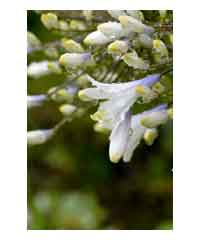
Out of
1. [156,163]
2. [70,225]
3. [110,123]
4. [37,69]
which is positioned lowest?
[70,225]

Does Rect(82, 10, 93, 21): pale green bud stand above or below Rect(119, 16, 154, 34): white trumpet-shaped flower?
above

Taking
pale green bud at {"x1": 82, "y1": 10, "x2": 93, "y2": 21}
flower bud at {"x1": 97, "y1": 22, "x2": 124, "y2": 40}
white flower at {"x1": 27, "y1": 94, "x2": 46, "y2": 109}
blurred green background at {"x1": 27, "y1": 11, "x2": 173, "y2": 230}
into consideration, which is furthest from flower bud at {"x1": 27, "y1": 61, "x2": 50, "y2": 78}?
blurred green background at {"x1": 27, "y1": 11, "x2": 173, "y2": 230}

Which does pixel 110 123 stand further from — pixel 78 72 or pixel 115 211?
pixel 115 211

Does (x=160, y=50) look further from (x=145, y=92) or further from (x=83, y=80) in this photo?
(x=83, y=80)

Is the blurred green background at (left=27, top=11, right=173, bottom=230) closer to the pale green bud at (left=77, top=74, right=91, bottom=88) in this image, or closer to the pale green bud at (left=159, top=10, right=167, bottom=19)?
the pale green bud at (left=77, top=74, right=91, bottom=88)
